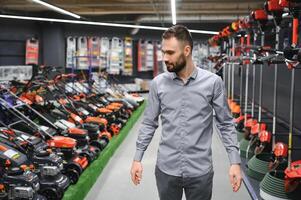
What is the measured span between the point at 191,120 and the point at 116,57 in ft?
40.4

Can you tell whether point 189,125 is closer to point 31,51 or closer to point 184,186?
point 184,186

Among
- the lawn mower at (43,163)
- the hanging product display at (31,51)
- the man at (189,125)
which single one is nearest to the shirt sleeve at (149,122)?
the man at (189,125)

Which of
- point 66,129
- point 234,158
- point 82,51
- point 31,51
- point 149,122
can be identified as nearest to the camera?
point 234,158

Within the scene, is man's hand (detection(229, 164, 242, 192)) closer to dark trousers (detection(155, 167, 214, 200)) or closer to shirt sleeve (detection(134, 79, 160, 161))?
dark trousers (detection(155, 167, 214, 200))

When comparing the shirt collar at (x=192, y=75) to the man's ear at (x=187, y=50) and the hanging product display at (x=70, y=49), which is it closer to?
the man's ear at (x=187, y=50)

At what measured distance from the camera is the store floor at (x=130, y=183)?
405 centimetres

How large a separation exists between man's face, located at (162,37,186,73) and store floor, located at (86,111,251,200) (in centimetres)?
234

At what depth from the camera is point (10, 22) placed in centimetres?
1298

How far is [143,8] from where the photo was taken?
11344 millimetres

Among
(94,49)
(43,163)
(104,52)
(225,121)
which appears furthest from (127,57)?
(225,121)

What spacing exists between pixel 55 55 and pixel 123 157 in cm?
829

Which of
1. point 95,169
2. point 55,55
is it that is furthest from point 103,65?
point 95,169

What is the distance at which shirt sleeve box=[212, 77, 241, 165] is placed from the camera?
204 centimetres

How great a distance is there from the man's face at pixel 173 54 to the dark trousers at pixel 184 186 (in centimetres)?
57
